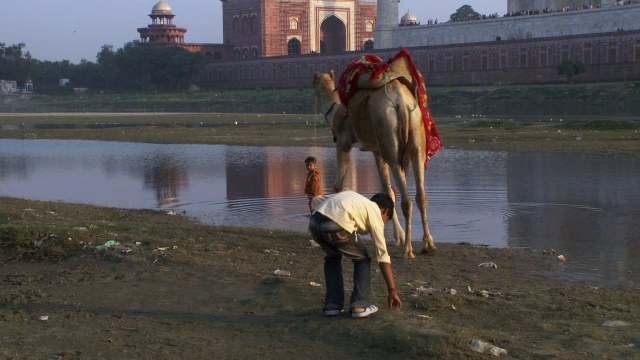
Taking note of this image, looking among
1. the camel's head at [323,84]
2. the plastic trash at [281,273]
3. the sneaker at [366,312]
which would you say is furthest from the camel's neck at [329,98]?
the sneaker at [366,312]

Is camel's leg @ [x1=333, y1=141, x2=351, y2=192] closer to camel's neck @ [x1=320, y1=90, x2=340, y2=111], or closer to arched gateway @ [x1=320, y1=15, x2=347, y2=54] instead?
camel's neck @ [x1=320, y1=90, x2=340, y2=111]

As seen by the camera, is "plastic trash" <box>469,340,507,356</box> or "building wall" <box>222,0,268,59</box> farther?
"building wall" <box>222,0,268,59</box>

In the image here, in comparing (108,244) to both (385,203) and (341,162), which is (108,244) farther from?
(385,203)

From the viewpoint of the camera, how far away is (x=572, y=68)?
5750 cm

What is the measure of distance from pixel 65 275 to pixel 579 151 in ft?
52.1

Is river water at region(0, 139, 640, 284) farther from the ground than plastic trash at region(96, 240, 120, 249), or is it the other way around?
plastic trash at region(96, 240, 120, 249)

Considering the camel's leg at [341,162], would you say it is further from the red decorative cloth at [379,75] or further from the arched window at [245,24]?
the arched window at [245,24]

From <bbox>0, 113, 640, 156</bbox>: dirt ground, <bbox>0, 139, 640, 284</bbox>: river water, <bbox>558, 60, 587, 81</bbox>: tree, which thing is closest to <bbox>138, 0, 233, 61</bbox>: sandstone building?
<bbox>558, 60, 587, 81</bbox>: tree

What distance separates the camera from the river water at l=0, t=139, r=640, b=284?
10133 millimetres

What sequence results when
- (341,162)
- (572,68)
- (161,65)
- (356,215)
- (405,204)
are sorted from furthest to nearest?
(161,65)
(572,68)
(341,162)
(405,204)
(356,215)

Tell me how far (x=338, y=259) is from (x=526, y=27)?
66365mm

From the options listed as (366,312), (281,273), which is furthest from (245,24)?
(366,312)

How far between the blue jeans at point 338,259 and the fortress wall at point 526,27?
5976cm

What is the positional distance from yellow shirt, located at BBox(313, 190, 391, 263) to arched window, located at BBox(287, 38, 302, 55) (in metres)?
88.2
